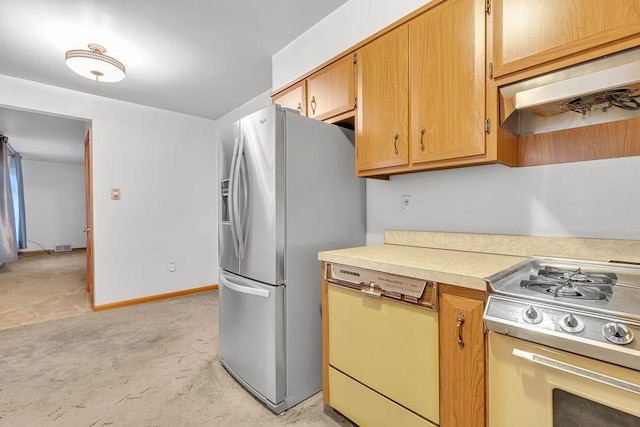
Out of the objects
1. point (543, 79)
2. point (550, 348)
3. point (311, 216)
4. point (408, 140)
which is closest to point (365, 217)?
point (311, 216)

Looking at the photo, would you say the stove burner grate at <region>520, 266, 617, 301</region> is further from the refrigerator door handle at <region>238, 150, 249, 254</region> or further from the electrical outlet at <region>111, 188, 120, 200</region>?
the electrical outlet at <region>111, 188, 120, 200</region>

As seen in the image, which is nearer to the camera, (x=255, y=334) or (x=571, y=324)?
(x=571, y=324)

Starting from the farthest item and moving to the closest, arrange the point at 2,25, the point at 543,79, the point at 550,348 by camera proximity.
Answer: the point at 2,25 → the point at 543,79 → the point at 550,348

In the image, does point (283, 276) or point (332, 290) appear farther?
point (283, 276)

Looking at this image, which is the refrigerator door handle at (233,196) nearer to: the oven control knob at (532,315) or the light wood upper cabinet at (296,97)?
the light wood upper cabinet at (296,97)

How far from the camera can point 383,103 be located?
178 centimetres

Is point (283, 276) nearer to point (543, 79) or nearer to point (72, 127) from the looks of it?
point (543, 79)

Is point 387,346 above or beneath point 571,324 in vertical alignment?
beneath

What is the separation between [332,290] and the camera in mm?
1665

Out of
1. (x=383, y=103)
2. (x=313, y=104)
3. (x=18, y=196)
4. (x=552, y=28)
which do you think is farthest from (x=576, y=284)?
(x=18, y=196)

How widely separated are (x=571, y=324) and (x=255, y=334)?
157 cm

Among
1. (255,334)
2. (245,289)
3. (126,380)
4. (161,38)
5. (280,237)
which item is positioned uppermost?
(161,38)

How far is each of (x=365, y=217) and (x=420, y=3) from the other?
137cm

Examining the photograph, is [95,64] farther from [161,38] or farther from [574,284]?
[574,284]
